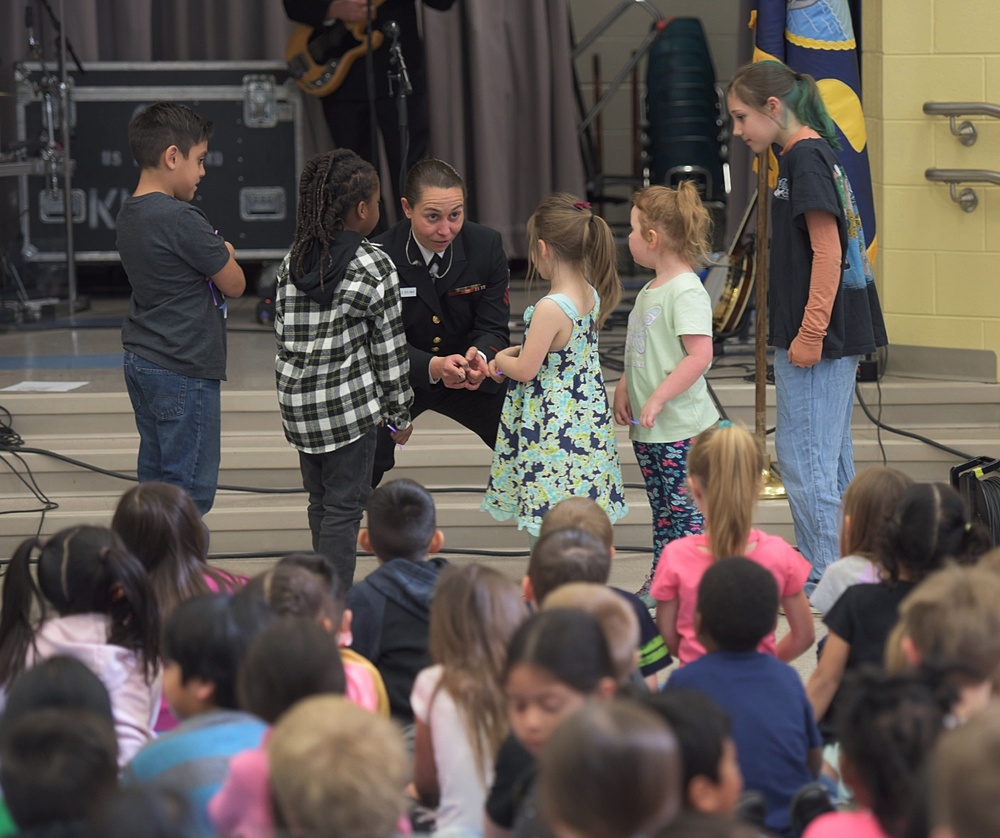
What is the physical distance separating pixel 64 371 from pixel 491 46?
312 cm

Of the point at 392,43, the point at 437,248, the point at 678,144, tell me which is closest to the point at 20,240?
the point at 392,43

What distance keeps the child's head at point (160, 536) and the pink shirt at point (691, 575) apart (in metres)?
0.91

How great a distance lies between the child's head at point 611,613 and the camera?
2.05 metres

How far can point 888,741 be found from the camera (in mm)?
1649

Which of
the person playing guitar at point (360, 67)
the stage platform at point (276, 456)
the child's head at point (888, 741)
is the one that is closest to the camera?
the child's head at point (888, 741)

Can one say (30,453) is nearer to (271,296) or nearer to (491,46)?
(271,296)

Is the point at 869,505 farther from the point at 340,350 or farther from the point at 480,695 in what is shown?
the point at 340,350

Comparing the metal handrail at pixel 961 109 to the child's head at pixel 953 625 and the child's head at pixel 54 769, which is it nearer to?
the child's head at pixel 953 625

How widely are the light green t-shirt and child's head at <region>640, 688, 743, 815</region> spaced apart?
6.38ft

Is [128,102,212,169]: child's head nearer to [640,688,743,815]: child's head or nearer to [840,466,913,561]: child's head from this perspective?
[840,466,913,561]: child's head

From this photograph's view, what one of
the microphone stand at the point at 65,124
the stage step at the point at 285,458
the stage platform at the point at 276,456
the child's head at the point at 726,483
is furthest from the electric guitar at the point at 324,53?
the child's head at the point at 726,483

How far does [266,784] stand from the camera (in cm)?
170

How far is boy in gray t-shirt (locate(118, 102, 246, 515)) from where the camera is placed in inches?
140

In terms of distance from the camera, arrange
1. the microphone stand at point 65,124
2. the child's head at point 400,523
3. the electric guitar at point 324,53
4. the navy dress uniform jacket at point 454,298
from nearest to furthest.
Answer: the child's head at point 400,523, the navy dress uniform jacket at point 454,298, the electric guitar at point 324,53, the microphone stand at point 65,124
